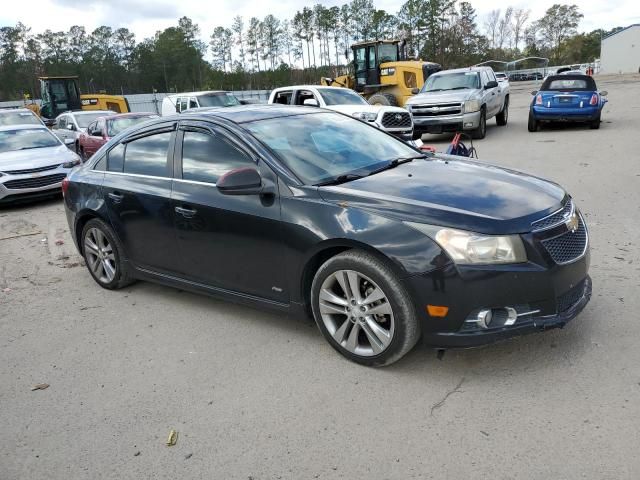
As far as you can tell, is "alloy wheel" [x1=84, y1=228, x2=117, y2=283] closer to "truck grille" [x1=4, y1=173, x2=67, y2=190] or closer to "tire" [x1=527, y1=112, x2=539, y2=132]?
"truck grille" [x1=4, y1=173, x2=67, y2=190]

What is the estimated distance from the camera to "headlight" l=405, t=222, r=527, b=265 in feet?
10.4

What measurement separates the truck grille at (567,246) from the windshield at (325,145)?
140 centimetres

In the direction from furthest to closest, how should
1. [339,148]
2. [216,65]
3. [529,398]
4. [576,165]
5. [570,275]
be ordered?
[216,65] < [576,165] < [339,148] < [570,275] < [529,398]

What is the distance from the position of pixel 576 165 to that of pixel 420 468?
9.12 m

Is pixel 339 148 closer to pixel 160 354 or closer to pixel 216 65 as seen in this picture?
pixel 160 354

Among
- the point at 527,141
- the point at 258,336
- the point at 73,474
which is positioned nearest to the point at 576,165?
the point at 527,141

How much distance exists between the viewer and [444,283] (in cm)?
318

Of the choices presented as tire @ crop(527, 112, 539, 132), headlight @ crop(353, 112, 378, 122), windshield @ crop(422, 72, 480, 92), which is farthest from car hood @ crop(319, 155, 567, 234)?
tire @ crop(527, 112, 539, 132)

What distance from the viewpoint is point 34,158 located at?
35.8 ft

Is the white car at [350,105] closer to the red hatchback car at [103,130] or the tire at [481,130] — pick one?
the tire at [481,130]

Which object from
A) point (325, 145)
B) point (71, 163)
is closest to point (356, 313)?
point (325, 145)

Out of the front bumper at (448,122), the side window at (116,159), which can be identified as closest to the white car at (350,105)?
the front bumper at (448,122)

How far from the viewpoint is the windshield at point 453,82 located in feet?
52.1

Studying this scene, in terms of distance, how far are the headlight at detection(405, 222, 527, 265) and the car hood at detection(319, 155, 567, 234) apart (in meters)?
0.04
